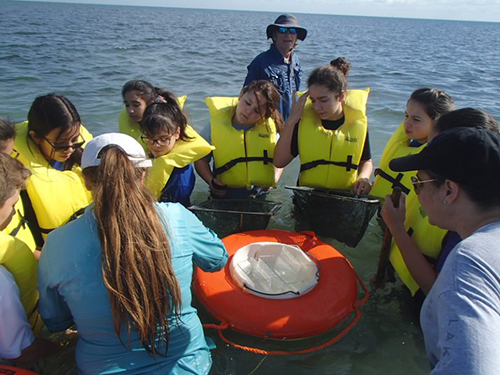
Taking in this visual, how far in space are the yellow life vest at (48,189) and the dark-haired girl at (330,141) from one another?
176 cm

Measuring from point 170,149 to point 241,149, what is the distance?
0.70 metres

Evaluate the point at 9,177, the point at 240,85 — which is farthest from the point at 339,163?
the point at 240,85

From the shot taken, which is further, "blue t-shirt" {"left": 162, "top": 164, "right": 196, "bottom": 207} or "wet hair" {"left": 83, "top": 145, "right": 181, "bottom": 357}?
"blue t-shirt" {"left": 162, "top": 164, "right": 196, "bottom": 207}

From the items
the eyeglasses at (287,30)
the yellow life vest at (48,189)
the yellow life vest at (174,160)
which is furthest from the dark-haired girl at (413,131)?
the yellow life vest at (48,189)

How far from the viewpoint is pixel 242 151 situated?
12.3 ft

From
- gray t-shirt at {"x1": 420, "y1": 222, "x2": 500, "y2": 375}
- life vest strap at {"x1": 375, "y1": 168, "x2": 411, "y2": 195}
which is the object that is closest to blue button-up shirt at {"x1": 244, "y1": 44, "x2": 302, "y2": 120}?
life vest strap at {"x1": 375, "y1": 168, "x2": 411, "y2": 195}

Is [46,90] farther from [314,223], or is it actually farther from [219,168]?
[314,223]

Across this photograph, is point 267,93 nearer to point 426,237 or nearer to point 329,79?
point 329,79

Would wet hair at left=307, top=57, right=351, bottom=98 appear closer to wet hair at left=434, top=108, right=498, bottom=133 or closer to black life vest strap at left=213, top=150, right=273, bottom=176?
black life vest strap at left=213, top=150, right=273, bottom=176

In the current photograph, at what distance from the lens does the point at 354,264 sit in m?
3.85

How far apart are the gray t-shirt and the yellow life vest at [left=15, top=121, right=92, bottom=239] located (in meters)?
2.42

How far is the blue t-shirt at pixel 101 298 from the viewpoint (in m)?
1.65

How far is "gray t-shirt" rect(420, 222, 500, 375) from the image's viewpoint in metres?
1.07

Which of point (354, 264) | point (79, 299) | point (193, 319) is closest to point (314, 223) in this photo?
point (354, 264)
